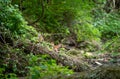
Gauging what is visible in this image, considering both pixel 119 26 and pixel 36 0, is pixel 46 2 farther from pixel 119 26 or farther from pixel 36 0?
pixel 119 26

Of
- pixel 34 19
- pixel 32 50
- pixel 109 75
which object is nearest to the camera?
pixel 109 75

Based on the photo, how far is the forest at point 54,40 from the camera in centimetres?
628

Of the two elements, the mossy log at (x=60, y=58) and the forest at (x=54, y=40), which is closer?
the forest at (x=54, y=40)

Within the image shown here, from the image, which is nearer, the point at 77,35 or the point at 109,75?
the point at 109,75

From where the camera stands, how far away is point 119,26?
45.7ft

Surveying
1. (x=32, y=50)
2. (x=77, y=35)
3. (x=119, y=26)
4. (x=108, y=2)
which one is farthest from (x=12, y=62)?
(x=108, y=2)

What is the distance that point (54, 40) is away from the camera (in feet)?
32.0

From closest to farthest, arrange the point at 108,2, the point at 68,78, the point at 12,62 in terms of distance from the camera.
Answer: the point at 68,78, the point at 12,62, the point at 108,2

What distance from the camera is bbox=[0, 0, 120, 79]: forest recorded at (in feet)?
20.6

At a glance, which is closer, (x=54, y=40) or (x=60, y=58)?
(x=60, y=58)

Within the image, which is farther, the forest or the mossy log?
Result: the mossy log

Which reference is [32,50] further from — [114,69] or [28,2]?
[114,69]

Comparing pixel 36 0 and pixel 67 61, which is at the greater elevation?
pixel 36 0

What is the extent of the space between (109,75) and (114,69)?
0.12 meters
